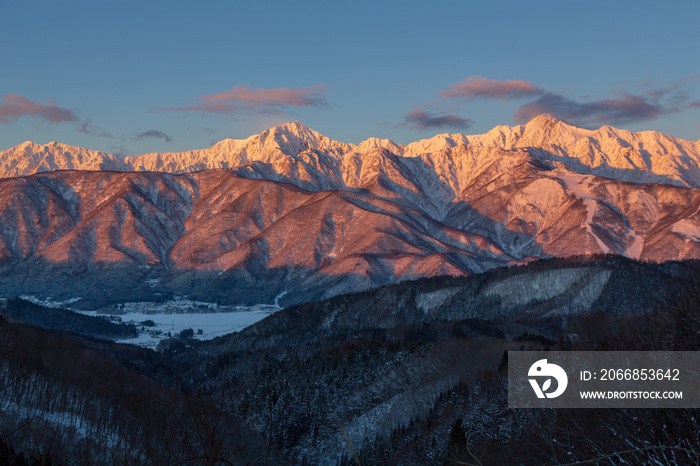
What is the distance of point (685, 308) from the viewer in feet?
120

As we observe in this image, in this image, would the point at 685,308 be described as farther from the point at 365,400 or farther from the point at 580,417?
the point at 365,400

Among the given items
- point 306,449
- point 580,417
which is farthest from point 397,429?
point 580,417

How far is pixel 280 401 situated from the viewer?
13625cm

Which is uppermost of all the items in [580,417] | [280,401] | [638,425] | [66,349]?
[638,425]

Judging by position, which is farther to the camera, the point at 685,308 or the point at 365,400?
the point at 365,400

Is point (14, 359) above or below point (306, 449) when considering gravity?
above

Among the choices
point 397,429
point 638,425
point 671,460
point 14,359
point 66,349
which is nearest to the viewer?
point 671,460

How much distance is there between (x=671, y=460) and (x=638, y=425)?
567cm

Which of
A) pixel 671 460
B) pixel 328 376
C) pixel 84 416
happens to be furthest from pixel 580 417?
pixel 328 376

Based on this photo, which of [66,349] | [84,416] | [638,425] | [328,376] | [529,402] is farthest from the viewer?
[328,376]

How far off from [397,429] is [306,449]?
1566 cm

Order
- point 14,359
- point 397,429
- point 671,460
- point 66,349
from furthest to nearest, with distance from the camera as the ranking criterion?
point 66,349 < point 397,429 < point 14,359 < point 671,460

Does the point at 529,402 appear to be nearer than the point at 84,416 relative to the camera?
Yes

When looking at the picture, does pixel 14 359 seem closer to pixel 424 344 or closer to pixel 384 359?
pixel 384 359
